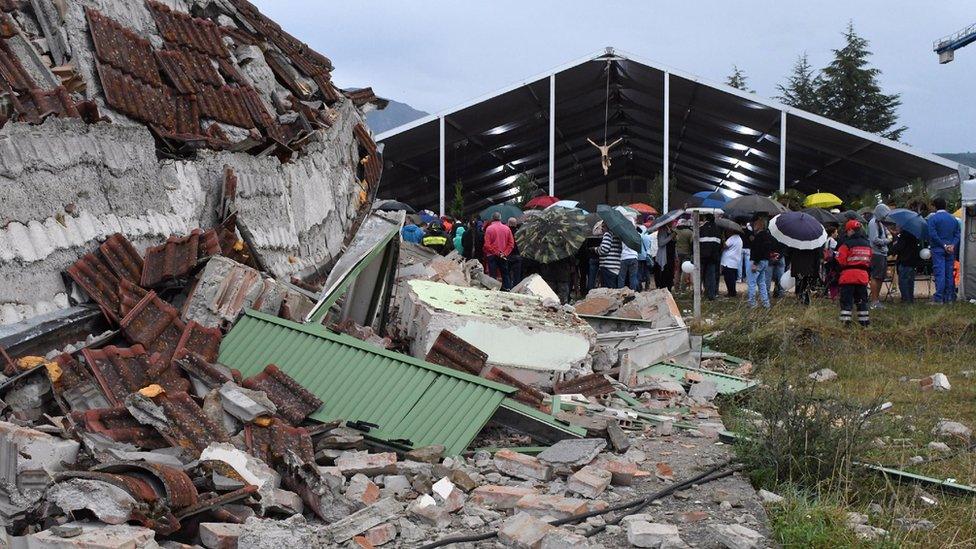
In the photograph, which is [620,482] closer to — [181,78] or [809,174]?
[181,78]

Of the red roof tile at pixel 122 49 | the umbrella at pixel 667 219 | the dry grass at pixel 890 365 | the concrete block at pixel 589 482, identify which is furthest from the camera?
the umbrella at pixel 667 219

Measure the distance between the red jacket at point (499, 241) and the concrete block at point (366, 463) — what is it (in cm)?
984

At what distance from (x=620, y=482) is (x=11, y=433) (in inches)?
127

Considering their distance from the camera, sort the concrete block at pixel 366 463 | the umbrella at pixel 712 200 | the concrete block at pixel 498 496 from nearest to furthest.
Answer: the concrete block at pixel 498 496, the concrete block at pixel 366 463, the umbrella at pixel 712 200

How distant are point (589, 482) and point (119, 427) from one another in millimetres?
2598

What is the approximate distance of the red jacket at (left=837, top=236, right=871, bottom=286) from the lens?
1188cm

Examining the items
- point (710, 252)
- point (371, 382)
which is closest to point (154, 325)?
point (371, 382)

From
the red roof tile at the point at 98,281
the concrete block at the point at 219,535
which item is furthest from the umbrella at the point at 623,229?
the concrete block at the point at 219,535

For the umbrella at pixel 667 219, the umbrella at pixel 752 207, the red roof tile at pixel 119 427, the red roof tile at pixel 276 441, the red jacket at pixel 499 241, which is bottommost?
the red roof tile at pixel 276 441

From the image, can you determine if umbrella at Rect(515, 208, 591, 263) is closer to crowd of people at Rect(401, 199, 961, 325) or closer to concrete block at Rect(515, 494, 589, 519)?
crowd of people at Rect(401, 199, 961, 325)

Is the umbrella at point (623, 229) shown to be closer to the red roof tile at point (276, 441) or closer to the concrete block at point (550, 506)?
the red roof tile at point (276, 441)

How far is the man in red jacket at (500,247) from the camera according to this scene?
605 inches

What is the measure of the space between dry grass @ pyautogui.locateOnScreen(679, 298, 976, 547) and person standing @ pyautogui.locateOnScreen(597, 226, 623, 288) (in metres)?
1.45

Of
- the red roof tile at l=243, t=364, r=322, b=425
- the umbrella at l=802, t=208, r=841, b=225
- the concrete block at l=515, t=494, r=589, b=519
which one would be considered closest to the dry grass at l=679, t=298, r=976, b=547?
the concrete block at l=515, t=494, r=589, b=519
